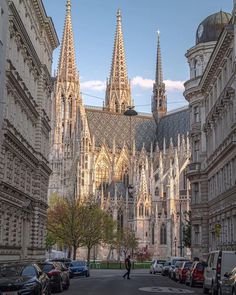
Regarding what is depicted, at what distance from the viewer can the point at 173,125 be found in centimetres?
13650

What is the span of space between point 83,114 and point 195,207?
76563 mm

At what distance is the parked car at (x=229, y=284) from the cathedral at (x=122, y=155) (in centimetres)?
8165

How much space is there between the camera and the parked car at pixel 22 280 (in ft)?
57.1

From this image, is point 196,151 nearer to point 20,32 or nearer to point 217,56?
point 217,56

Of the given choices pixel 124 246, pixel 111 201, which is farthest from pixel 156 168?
pixel 124 246

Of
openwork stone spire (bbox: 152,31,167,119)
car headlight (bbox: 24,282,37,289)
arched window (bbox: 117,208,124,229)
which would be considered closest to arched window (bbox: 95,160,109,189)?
arched window (bbox: 117,208,124,229)

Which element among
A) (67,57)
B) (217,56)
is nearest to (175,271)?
(217,56)

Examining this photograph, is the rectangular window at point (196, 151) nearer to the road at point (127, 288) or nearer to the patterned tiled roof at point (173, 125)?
the road at point (127, 288)

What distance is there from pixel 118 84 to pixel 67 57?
1537 centimetres

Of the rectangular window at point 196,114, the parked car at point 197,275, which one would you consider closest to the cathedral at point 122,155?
the rectangular window at point 196,114

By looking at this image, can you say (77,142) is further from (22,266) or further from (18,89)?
(22,266)

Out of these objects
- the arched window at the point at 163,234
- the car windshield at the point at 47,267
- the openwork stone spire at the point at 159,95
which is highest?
the openwork stone spire at the point at 159,95

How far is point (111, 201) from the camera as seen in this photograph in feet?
376

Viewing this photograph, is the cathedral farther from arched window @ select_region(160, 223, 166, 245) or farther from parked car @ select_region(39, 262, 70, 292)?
parked car @ select_region(39, 262, 70, 292)
